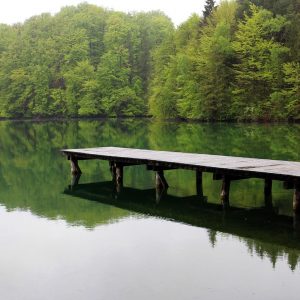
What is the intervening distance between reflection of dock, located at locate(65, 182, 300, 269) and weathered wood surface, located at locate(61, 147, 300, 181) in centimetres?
94

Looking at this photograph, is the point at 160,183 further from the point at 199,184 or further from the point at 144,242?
the point at 144,242

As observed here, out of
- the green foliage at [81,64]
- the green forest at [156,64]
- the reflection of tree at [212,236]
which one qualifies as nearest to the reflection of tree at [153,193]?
the reflection of tree at [212,236]

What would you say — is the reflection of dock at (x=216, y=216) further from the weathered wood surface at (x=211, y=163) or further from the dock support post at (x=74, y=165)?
the dock support post at (x=74, y=165)

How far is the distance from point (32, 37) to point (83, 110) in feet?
69.3

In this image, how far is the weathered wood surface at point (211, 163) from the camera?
44.2ft

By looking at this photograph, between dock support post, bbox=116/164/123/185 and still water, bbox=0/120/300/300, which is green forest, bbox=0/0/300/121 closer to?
dock support post, bbox=116/164/123/185

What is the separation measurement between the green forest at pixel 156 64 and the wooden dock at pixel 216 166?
31.3 meters

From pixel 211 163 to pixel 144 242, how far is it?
4969mm

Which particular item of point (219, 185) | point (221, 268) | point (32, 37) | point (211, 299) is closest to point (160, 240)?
point (221, 268)

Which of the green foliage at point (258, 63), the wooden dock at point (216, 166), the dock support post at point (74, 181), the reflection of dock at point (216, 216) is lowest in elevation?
the dock support post at point (74, 181)

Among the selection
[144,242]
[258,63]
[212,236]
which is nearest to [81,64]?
[258,63]

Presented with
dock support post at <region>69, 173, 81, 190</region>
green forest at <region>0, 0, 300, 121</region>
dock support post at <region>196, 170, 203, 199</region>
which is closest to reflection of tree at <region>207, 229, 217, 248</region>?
dock support post at <region>196, 170, 203, 199</region>

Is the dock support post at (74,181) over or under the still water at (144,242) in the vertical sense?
under

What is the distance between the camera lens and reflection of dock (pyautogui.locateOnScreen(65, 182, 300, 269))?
1066cm
